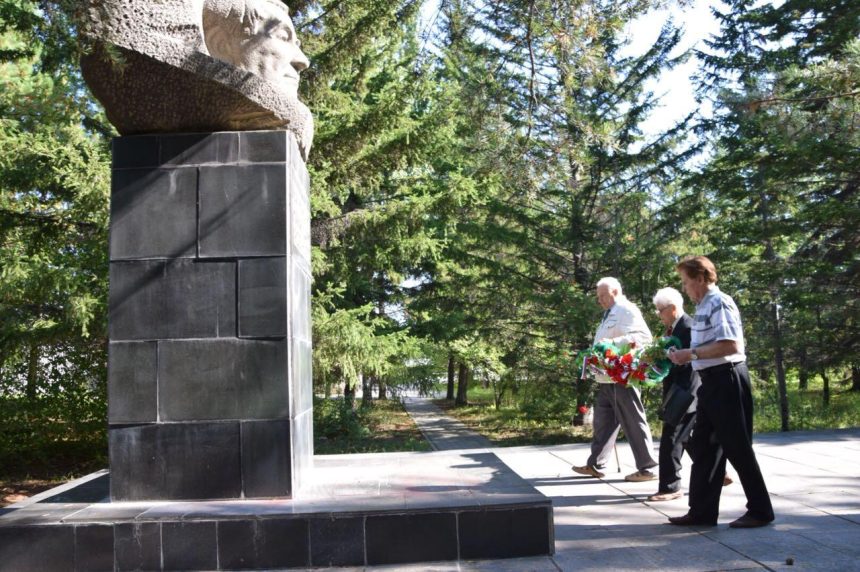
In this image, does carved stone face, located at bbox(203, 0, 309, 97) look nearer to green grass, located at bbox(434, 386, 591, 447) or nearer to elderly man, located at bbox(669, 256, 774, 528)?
elderly man, located at bbox(669, 256, 774, 528)

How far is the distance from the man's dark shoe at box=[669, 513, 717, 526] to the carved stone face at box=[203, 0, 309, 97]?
3.83 metres

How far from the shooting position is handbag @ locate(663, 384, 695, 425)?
18.2ft

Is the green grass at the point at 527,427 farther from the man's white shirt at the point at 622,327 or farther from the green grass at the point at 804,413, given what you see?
the man's white shirt at the point at 622,327

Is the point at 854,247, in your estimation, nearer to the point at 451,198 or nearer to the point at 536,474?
the point at 451,198

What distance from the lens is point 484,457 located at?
238 inches

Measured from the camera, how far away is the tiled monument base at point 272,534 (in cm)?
392

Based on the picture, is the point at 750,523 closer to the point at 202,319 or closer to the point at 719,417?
the point at 719,417

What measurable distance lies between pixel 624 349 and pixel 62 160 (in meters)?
6.95

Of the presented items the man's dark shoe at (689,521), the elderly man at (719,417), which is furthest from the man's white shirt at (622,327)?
the man's dark shoe at (689,521)

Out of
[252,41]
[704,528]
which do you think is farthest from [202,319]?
[704,528]

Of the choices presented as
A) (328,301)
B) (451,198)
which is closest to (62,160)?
(328,301)

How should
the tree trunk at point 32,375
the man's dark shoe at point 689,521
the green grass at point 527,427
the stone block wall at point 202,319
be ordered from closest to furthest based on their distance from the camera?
the stone block wall at point 202,319 → the man's dark shoe at point 689,521 → the tree trunk at point 32,375 → the green grass at point 527,427

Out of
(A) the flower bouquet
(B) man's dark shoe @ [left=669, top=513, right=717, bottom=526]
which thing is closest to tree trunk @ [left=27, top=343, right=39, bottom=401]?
(A) the flower bouquet

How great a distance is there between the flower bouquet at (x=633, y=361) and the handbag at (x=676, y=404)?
250 mm
